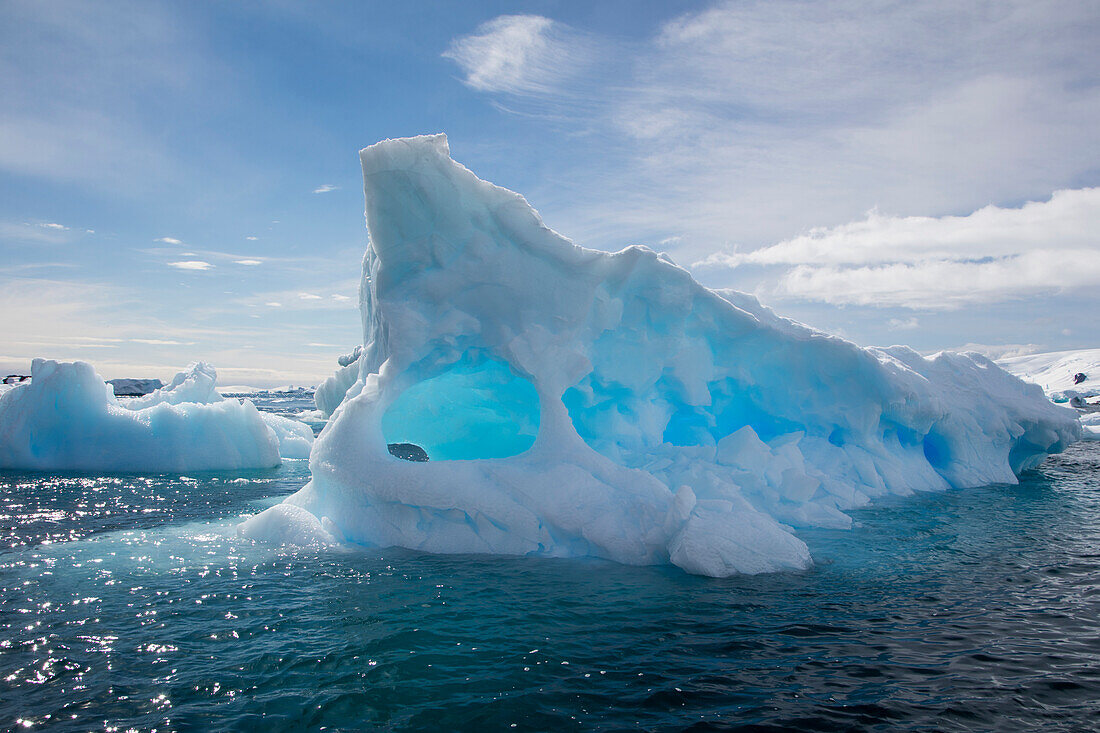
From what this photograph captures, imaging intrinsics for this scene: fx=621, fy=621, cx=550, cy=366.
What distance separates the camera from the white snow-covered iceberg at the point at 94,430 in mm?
19812

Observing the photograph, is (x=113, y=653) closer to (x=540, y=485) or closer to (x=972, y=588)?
(x=540, y=485)

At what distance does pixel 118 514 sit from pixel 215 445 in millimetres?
8307

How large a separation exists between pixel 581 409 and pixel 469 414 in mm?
3409

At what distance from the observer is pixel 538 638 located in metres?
6.85

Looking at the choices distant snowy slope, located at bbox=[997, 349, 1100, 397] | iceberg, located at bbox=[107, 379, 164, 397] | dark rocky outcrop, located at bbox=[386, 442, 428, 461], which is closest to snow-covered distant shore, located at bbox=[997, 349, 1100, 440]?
distant snowy slope, located at bbox=[997, 349, 1100, 397]

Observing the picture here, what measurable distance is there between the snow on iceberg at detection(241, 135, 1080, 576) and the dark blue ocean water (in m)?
0.84

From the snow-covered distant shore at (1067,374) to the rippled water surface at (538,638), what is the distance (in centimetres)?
5525

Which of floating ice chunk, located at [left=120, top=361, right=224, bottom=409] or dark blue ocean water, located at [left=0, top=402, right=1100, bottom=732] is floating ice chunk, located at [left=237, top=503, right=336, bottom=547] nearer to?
dark blue ocean water, located at [left=0, top=402, right=1100, bottom=732]

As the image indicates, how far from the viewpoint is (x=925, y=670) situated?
6062 millimetres

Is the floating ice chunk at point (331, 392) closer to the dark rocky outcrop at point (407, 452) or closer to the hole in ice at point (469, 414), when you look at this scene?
the dark rocky outcrop at point (407, 452)

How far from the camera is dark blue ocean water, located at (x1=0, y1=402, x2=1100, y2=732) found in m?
5.36

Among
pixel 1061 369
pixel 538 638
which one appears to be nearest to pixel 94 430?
pixel 538 638

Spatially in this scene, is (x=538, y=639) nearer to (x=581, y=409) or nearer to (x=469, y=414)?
(x=581, y=409)

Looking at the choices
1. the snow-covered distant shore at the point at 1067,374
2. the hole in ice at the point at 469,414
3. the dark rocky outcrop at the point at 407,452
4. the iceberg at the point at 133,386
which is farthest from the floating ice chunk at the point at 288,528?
the iceberg at the point at 133,386
